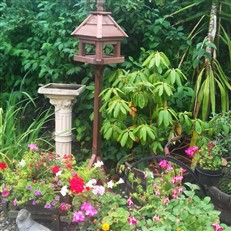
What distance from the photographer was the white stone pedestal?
9.39ft

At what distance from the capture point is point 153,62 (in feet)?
8.77

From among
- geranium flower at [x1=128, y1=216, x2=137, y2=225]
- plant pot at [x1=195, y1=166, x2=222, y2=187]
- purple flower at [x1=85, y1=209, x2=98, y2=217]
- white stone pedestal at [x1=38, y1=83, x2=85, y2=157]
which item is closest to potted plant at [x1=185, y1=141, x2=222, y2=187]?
plant pot at [x1=195, y1=166, x2=222, y2=187]

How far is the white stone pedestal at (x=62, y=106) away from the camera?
286cm

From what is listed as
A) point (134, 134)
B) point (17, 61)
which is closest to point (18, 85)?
point (17, 61)

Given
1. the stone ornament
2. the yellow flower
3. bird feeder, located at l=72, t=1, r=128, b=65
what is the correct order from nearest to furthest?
the yellow flower
the stone ornament
bird feeder, located at l=72, t=1, r=128, b=65

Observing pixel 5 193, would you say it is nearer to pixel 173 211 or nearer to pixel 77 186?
pixel 77 186

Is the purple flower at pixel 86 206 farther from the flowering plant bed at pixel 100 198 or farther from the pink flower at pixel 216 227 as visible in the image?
the pink flower at pixel 216 227

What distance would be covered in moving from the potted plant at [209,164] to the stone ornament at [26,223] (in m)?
1.02

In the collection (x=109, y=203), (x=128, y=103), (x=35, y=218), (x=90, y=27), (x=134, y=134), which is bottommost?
(x=35, y=218)

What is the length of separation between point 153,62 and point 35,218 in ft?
4.27

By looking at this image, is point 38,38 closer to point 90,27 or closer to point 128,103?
point 90,27

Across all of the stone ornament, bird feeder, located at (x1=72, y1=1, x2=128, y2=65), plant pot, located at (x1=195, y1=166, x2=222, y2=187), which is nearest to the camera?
the stone ornament

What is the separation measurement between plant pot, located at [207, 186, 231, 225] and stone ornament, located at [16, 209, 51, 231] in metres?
1.04

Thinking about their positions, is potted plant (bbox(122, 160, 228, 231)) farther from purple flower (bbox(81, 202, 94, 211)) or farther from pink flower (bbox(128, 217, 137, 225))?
purple flower (bbox(81, 202, 94, 211))
